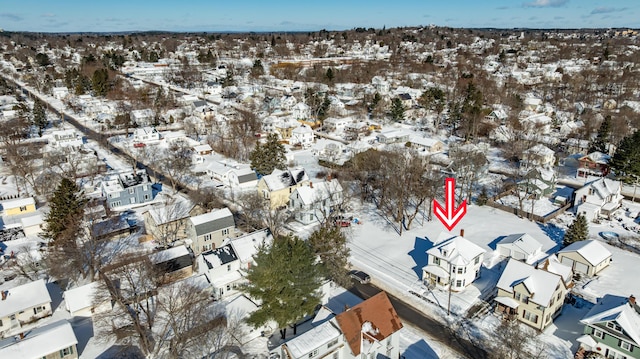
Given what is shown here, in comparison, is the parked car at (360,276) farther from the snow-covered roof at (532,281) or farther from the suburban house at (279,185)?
the suburban house at (279,185)

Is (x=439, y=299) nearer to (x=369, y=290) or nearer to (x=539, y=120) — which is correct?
(x=369, y=290)

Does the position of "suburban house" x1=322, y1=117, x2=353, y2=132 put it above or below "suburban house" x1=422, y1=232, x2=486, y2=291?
above

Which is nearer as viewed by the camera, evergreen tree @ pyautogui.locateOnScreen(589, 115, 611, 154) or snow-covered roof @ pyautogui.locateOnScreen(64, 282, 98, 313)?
snow-covered roof @ pyautogui.locateOnScreen(64, 282, 98, 313)

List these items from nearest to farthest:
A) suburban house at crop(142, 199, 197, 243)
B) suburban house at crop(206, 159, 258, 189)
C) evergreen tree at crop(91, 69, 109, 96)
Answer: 1. suburban house at crop(142, 199, 197, 243)
2. suburban house at crop(206, 159, 258, 189)
3. evergreen tree at crop(91, 69, 109, 96)

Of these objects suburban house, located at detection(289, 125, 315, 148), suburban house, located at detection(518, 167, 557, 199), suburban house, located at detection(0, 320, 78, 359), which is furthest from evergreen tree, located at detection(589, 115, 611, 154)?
suburban house, located at detection(0, 320, 78, 359)

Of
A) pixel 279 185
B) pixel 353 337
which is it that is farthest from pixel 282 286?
pixel 279 185

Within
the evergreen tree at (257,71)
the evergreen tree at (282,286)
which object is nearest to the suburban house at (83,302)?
the evergreen tree at (282,286)

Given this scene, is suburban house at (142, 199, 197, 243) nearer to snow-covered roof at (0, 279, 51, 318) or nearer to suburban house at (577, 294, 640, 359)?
snow-covered roof at (0, 279, 51, 318)

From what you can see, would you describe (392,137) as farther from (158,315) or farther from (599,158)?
(158,315)

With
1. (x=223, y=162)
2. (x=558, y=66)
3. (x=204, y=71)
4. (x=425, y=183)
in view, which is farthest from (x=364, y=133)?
(x=558, y=66)
